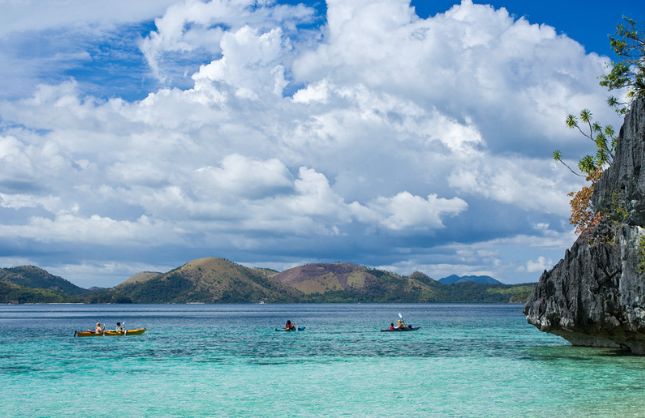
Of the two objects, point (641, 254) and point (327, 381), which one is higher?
point (641, 254)

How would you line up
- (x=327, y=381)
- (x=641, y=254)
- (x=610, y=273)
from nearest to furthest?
(x=641, y=254) < (x=327, y=381) < (x=610, y=273)

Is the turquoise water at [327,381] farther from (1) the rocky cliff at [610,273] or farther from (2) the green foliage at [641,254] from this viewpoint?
(2) the green foliage at [641,254]

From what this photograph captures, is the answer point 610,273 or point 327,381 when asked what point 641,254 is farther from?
point 327,381

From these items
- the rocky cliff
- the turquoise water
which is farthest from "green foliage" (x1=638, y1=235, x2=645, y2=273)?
the turquoise water

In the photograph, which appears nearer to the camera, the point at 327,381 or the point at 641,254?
→ the point at 641,254

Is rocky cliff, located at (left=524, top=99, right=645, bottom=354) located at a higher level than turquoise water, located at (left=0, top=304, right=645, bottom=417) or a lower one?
higher

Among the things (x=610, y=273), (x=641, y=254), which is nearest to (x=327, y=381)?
(x=641, y=254)

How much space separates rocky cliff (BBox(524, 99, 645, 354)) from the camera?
42625 millimetres

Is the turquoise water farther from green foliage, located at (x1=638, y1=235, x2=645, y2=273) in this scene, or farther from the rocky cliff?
green foliage, located at (x1=638, y1=235, x2=645, y2=273)

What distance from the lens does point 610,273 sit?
161 ft

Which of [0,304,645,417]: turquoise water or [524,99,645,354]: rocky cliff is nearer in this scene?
[0,304,645,417]: turquoise water

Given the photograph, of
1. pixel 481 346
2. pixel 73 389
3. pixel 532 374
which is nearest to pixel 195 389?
pixel 73 389

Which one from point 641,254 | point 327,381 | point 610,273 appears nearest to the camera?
point 641,254

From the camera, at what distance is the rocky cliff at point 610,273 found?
42.6 metres
